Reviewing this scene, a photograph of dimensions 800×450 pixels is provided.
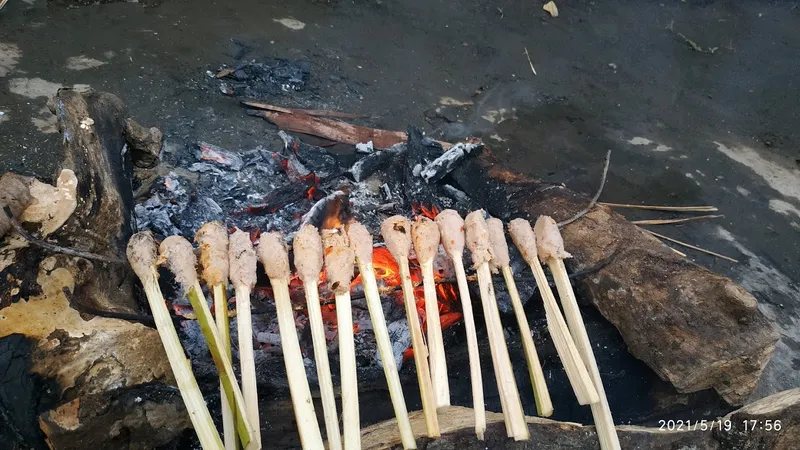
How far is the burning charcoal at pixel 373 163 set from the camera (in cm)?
464

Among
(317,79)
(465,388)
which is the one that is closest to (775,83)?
(317,79)

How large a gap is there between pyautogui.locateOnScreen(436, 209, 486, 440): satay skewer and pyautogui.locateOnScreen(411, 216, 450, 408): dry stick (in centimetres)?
8

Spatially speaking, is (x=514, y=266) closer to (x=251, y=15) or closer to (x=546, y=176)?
(x=546, y=176)

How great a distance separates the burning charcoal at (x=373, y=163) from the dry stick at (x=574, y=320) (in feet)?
5.79

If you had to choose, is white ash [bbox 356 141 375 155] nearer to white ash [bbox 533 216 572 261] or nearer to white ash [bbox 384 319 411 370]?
white ash [bbox 384 319 411 370]

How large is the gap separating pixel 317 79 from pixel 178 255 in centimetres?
430

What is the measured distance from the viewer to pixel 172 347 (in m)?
2.49

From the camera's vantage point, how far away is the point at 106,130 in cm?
345

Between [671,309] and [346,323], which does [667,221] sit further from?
[346,323]

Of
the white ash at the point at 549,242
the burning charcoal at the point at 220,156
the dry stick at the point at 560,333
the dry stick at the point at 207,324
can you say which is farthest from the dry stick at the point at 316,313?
the burning charcoal at the point at 220,156

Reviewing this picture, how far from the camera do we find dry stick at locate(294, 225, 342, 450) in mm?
2406

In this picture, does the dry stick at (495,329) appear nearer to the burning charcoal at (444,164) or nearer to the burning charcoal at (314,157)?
the burning charcoal at (444,164)

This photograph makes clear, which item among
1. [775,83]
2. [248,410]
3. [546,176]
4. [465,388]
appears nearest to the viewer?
[248,410]

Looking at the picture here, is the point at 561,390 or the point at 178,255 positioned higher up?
the point at 178,255
